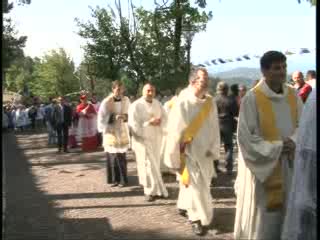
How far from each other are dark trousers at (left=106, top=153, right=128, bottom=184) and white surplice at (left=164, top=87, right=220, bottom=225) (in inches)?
141

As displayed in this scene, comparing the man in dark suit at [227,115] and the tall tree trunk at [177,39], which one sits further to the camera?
the tall tree trunk at [177,39]

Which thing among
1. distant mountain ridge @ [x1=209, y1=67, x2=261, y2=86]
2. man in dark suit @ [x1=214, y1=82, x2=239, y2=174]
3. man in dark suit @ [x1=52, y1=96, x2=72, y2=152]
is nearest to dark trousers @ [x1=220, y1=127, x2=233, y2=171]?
man in dark suit @ [x1=214, y1=82, x2=239, y2=174]

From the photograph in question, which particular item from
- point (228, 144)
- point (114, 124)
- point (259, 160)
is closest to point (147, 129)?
point (114, 124)

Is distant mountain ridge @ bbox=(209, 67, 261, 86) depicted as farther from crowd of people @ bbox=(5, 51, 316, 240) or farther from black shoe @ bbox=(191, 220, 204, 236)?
black shoe @ bbox=(191, 220, 204, 236)

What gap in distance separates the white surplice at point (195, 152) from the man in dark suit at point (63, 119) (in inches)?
442

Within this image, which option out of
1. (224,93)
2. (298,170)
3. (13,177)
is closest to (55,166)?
(13,177)

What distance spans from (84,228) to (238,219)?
121 inches

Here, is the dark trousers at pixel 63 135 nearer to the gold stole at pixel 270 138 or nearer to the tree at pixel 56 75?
the gold stole at pixel 270 138

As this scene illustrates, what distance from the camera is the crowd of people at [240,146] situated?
322 centimetres

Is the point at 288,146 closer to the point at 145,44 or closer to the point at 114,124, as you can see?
the point at 114,124

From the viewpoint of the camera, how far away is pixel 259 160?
5445mm

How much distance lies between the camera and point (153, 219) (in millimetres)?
8555

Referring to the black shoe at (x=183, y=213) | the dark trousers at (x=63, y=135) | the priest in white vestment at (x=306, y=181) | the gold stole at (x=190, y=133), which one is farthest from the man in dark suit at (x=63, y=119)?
the priest in white vestment at (x=306, y=181)

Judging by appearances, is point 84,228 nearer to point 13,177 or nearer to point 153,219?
point 153,219
